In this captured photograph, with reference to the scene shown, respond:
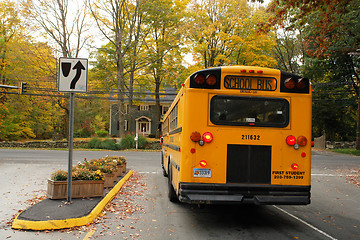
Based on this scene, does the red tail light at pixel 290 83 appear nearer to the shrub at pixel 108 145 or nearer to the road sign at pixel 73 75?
the road sign at pixel 73 75

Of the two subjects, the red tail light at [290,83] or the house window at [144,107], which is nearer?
the red tail light at [290,83]

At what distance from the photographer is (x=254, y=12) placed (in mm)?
32531

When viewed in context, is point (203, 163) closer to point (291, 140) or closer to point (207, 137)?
point (207, 137)

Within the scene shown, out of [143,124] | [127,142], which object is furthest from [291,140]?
[143,124]

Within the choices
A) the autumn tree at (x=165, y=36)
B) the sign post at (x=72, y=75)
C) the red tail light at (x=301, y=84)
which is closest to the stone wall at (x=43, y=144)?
the autumn tree at (x=165, y=36)

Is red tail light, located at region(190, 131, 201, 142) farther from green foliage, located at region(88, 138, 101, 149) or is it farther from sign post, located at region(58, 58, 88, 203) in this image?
green foliage, located at region(88, 138, 101, 149)

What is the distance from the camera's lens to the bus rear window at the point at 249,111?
5918 mm

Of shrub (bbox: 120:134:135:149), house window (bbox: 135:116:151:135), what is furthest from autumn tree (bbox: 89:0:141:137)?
house window (bbox: 135:116:151:135)

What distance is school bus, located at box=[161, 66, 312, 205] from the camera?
5.77 m

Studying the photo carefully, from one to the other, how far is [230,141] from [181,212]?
2.39 meters

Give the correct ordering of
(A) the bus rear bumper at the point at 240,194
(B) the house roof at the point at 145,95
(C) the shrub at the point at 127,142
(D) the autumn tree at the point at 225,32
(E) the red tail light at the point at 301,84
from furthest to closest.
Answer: (B) the house roof at the point at 145,95
(C) the shrub at the point at 127,142
(D) the autumn tree at the point at 225,32
(E) the red tail light at the point at 301,84
(A) the bus rear bumper at the point at 240,194

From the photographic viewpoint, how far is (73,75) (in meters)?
6.93

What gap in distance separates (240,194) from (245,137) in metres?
1.05

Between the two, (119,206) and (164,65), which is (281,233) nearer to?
(119,206)
